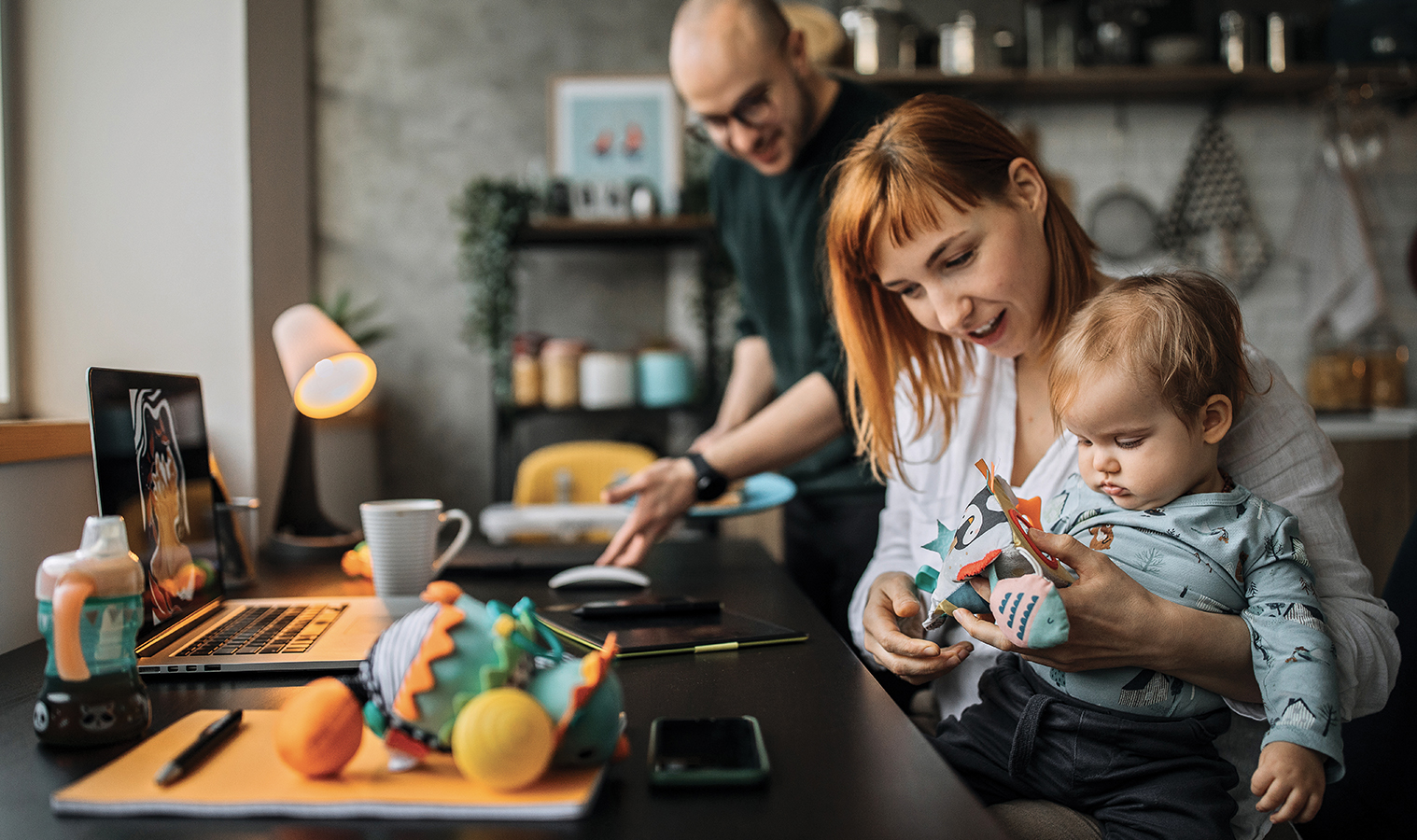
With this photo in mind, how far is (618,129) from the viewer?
145 inches

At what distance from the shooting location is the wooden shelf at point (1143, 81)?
3500 millimetres

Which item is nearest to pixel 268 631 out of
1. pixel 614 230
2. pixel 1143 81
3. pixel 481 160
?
pixel 614 230

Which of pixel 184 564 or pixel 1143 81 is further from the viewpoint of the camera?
pixel 1143 81

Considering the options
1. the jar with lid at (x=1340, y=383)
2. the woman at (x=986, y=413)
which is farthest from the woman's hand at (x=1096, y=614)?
the jar with lid at (x=1340, y=383)

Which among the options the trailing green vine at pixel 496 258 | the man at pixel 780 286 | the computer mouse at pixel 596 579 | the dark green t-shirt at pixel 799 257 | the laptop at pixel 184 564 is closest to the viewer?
the laptop at pixel 184 564

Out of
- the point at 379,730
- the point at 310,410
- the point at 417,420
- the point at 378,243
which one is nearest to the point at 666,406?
the point at 417,420

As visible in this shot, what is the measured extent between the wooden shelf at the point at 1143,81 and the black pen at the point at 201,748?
3234 mm

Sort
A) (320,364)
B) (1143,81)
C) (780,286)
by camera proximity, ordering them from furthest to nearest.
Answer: (1143,81) < (780,286) < (320,364)

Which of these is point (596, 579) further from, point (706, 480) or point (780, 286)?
point (780, 286)

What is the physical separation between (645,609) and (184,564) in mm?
536

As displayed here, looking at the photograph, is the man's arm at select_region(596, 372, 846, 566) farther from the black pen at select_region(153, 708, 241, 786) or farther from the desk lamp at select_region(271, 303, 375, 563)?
the black pen at select_region(153, 708, 241, 786)

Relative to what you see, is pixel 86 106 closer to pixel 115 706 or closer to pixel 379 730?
pixel 115 706

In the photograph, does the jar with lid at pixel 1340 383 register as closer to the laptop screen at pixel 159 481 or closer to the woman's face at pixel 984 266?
the woman's face at pixel 984 266

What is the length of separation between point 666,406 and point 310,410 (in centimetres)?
232
